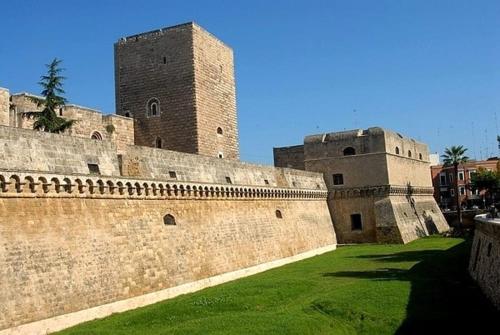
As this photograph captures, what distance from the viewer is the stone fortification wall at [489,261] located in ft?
49.6

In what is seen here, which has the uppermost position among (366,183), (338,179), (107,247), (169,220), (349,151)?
(349,151)

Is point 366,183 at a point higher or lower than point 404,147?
lower

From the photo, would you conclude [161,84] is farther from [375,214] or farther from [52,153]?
[375,214]

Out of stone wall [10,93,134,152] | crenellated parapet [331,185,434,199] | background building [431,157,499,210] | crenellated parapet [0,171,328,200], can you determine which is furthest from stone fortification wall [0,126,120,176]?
background building [431,157,499,210]

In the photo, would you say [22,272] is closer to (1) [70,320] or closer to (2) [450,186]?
(1) [70,320]

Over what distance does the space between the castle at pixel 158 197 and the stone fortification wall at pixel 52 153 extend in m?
0.03

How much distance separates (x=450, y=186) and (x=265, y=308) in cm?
5761

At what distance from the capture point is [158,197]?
1900 centimetres

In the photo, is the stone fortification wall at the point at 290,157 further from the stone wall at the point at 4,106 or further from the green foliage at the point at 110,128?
the stone wall at the point at 4,106

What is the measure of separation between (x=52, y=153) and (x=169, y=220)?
5.68 metres

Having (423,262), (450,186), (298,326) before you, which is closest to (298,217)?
(423,262)

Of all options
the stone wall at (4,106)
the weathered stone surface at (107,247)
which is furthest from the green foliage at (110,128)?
the weathered stone surface at (107,247)

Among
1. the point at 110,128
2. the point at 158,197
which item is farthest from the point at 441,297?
the point at 110,128

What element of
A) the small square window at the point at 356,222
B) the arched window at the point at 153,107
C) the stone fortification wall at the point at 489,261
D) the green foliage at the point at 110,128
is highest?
the arched window at the point at 153,107
